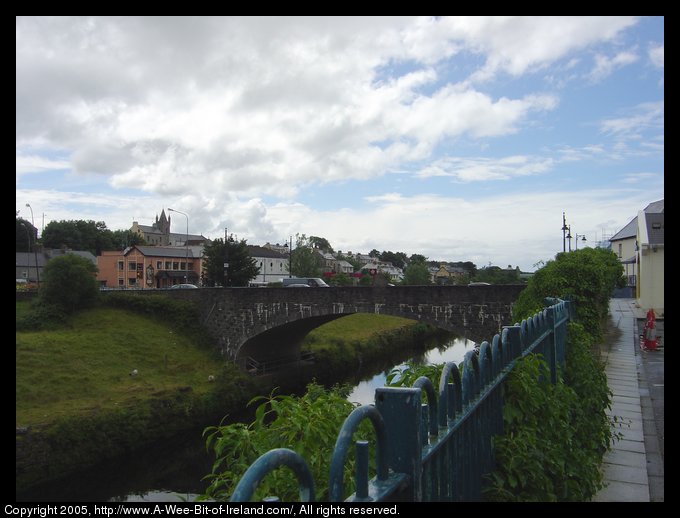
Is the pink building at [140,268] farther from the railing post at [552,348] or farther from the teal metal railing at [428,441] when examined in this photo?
the teal metal railing at [428,441]

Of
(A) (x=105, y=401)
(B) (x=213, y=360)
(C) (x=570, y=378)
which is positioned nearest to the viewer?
(C) (x=570, y=378)

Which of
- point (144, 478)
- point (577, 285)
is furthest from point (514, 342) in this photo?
point (144, 478)

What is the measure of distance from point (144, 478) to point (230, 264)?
3202cm

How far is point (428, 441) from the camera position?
232 centimetres

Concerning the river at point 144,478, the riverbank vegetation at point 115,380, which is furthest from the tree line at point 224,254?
the river at point 144,478

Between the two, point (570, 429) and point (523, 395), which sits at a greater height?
point (523, 395)

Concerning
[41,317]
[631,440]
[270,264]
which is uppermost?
[270,264]

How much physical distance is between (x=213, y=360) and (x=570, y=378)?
77.4 ft

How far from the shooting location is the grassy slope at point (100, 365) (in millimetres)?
19922

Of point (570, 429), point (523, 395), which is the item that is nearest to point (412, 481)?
point (523, 395)

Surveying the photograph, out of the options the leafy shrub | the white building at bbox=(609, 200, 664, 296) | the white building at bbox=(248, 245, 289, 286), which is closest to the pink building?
the white building at bbox=(248, 245, 289, 286)

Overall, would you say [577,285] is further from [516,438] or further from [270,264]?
[270,264]

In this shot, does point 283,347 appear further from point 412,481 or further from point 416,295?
point 412,481

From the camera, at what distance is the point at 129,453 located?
18.6m
